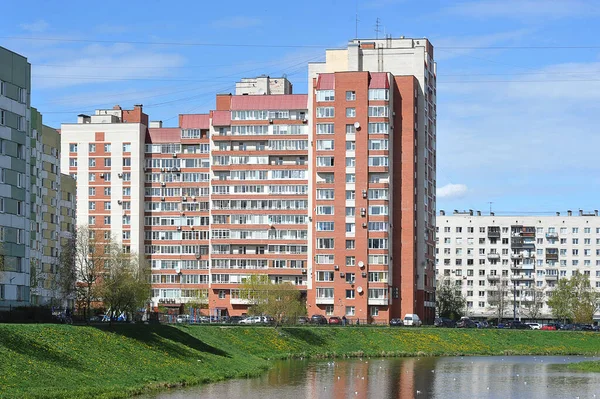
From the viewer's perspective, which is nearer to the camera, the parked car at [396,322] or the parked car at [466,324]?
the parked car at [396,322]

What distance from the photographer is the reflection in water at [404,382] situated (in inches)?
3012

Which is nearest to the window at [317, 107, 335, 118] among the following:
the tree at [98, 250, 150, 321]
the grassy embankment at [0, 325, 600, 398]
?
the grassy embankment at [0, 325, 600, 398]

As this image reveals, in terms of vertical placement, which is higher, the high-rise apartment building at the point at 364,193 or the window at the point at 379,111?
the window at the point at 379,111

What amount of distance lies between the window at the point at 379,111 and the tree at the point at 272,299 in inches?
1279

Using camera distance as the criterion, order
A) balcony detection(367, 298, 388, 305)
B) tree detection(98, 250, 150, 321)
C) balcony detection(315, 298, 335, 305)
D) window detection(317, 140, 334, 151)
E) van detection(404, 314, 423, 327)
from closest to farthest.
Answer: tree detection(98, 250, 150, 321) → van detection(404, 314, 423, 327) → balcony detection(367, 298, 388, 305) → window detection(317, 140, 334, 151) → balcony detection(315, 298, 335, 305)

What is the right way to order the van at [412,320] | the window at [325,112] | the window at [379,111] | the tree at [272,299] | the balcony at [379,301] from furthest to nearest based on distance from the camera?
the window at [325,112]
the balcony at [379,301]
the window at [379,111]
the van at [412,320]
the tree at [272,299]

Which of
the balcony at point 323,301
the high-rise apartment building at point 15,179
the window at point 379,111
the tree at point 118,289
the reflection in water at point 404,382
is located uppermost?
the window at point 379,111

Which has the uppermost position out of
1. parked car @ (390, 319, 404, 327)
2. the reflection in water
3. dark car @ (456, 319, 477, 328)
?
parked car @ (390, 319, 404, 327)

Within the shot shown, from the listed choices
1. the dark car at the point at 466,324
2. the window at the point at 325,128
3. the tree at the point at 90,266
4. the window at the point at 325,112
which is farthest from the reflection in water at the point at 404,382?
the window at the point at 325,112

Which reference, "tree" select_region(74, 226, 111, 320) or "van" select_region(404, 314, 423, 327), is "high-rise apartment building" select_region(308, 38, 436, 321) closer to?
"van" select_region(404, 314, 423, 327)

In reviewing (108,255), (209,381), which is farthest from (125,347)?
(108,255)

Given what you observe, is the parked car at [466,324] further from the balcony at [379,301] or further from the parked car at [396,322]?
the balcony at [379,301]

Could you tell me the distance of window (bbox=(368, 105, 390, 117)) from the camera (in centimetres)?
17462

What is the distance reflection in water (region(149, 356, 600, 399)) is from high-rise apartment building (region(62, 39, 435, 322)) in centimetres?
5832
